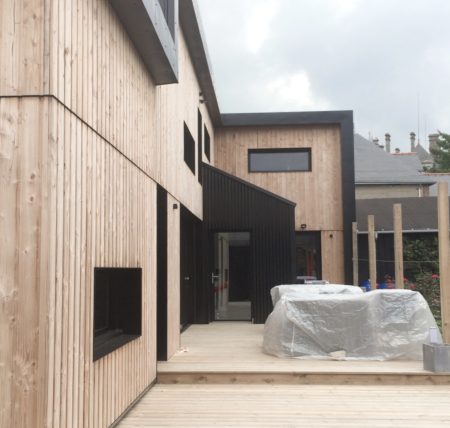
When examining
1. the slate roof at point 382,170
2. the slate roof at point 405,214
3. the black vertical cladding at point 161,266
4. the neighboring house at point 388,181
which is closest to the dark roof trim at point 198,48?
the black vertical cladding at point 161,266

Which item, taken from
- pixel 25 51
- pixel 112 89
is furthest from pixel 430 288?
pixel 25 51

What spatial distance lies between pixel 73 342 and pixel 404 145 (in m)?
58.6

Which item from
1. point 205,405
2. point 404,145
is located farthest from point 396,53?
point 404,145

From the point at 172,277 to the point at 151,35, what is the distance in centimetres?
337

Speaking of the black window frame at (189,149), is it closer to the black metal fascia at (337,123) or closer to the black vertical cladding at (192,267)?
the black vertical cladding at (192,267)

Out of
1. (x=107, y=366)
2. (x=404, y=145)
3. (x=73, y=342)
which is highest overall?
(x=404, y=145)

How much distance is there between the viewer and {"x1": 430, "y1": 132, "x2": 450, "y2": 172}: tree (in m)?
37.6

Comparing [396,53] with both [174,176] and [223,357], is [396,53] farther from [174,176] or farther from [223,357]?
[223,357]

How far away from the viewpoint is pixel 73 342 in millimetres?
3441

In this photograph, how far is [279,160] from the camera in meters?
13.1

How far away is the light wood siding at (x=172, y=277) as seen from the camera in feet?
23.0

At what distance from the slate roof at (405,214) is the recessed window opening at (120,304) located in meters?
11.3

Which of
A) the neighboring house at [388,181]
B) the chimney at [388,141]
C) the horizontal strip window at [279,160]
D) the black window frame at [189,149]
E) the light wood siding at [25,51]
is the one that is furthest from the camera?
the chimney at [388,141]

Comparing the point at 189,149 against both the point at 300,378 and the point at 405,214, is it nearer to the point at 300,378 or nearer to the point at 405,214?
the point at 300,378
